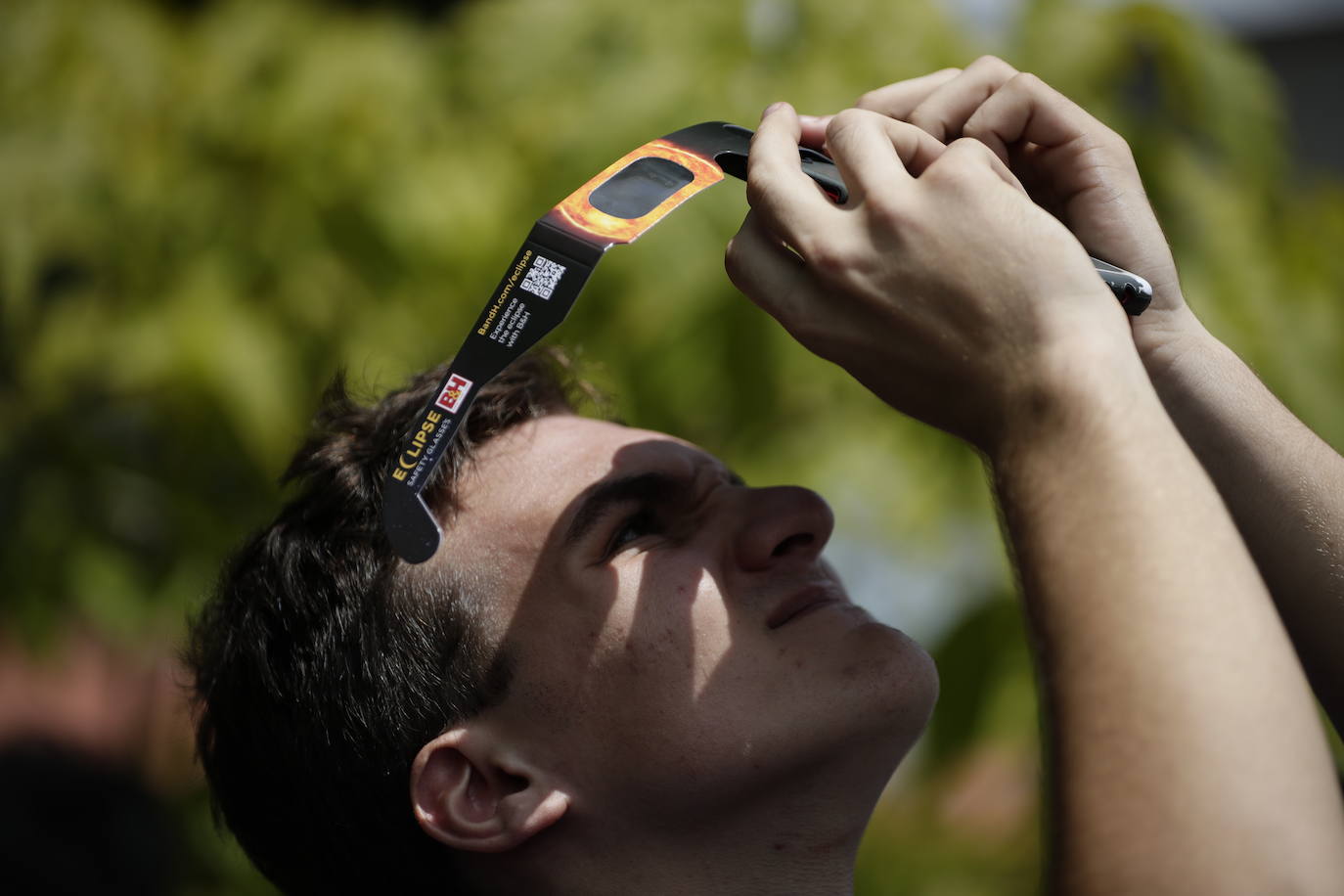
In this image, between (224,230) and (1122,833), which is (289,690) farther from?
(224,230)

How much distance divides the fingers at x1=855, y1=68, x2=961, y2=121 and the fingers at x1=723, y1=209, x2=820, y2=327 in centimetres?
42

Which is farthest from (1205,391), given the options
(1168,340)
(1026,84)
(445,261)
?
(445,261)

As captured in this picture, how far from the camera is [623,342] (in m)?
2.55

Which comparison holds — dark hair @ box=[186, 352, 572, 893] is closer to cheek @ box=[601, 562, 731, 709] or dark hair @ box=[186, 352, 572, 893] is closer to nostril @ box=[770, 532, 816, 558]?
cheek @ box=[601, 562, 731, 709]

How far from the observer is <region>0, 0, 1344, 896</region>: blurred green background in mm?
2426

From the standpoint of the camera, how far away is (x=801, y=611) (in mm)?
1640

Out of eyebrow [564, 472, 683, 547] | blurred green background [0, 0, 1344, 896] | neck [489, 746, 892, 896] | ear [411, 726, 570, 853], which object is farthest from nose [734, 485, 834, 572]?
blurred green background [0, 0, 1344, 896]

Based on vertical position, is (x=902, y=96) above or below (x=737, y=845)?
above

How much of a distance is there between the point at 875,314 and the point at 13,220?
2.19 metres

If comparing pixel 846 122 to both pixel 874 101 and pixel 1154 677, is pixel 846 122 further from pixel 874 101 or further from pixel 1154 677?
pixel 1154 677

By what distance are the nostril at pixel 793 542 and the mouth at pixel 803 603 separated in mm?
72

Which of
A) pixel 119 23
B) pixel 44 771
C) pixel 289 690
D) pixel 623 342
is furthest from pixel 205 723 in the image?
pixel 119 23

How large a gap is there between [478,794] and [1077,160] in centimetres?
111

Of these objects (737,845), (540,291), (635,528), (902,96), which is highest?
(902,96)
